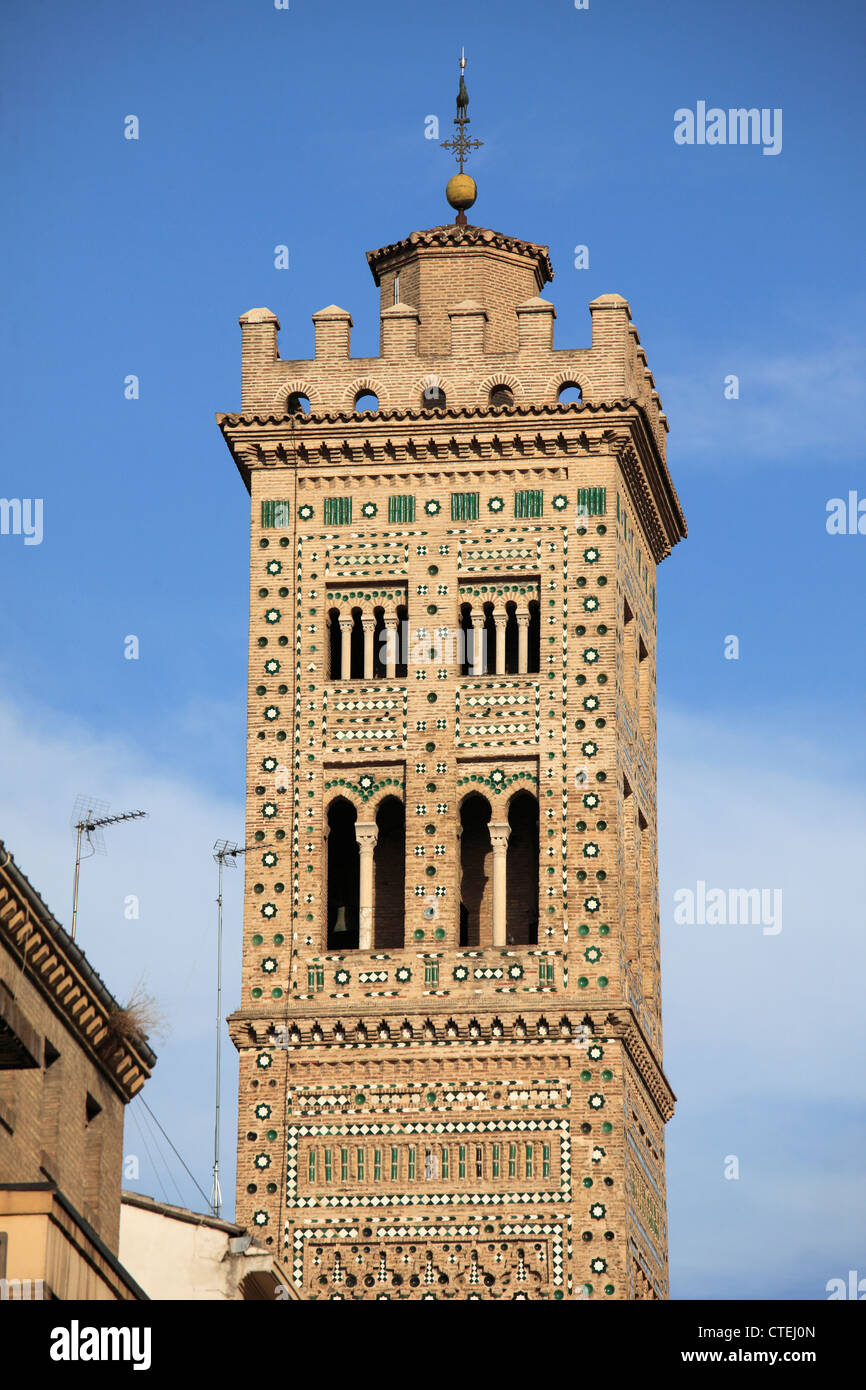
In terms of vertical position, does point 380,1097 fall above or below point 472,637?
below

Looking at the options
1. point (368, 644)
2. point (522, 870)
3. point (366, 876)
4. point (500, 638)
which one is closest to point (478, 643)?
point (500, 638)

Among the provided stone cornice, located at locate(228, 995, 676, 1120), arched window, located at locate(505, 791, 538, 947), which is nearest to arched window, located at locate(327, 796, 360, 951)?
stone cornice, located at locate(228, 995, 676, 1120)

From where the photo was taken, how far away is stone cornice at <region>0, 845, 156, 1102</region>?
36406mm

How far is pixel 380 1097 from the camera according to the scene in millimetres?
52000

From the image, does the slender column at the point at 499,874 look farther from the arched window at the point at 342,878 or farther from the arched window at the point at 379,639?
the arched window at the point at 379,639

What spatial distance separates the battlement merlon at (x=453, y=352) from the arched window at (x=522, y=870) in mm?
5764

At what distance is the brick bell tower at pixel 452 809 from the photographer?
51312mm

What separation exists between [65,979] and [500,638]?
16794 millimetres

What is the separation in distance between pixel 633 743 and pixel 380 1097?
6.96 m

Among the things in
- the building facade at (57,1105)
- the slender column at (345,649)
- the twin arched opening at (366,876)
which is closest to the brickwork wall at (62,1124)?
the building facade at (57,1105)

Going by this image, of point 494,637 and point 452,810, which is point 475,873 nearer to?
point 452,810

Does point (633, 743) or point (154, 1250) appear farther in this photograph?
point (633, 743)
